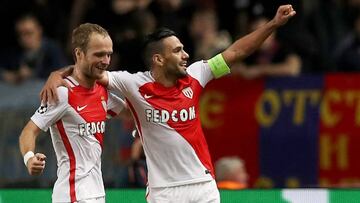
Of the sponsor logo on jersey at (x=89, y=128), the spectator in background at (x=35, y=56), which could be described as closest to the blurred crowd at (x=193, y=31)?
the spectator in background at (x=35, y=56)

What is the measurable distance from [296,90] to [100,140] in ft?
15.0

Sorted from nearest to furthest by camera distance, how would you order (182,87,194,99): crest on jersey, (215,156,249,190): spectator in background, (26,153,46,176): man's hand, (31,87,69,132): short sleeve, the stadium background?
(26,153,46,176): man's hand, (31,87,69,132): short sleeve, (182,87,194,99): crest on jersey, (215,156,249,190): spectator in background, the stadium background

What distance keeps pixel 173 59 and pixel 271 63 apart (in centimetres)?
444

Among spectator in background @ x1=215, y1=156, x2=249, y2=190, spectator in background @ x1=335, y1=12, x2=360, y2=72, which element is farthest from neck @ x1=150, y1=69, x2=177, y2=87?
spectator in background @ x1=335, y1=12, x2=360, y2=72

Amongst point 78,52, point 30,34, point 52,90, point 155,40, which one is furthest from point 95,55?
point 30,34

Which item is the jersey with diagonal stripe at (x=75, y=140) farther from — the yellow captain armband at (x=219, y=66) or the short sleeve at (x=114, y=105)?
the yellow captain armband at (x=219, y=66)

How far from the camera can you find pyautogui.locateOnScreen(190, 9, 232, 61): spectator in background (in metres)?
14.0

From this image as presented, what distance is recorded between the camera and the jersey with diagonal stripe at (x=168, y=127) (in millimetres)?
9359

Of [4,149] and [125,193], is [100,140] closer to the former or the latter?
[125,193]

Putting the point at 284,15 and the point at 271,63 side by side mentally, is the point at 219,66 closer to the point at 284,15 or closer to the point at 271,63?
the point at 284,15

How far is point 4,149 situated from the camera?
13336mm

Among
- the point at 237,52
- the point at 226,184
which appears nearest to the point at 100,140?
the point at 237,52

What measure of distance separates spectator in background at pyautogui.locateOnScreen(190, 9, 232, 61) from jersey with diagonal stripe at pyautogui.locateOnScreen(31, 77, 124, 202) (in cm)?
480

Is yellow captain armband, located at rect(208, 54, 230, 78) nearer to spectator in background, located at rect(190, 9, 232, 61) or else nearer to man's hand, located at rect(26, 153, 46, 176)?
man's hand, located at rect(26, 153, 46, 176)
